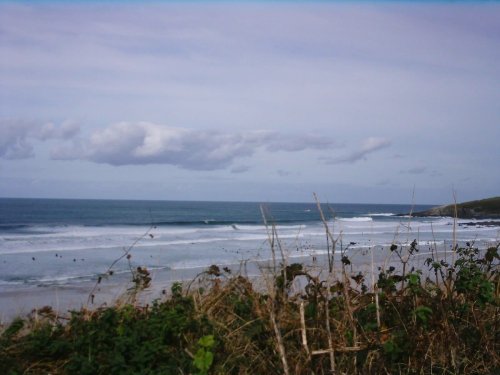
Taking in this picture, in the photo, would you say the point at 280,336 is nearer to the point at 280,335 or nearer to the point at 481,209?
the point at 280,335

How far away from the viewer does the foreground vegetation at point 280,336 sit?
136 inches

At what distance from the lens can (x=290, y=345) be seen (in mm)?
3746

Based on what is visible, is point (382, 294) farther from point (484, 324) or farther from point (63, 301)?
point (63, 301)

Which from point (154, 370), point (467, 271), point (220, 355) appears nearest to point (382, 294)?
point (467, 271)

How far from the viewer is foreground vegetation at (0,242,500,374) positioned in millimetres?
3455

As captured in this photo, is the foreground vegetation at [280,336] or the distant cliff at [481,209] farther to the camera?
the distant cliff at [481,209]

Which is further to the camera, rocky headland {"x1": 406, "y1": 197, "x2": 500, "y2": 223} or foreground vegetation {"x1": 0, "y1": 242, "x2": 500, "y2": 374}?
rocky headland {"x1": 406, "y1": 197, "x2": 500, "y2": 223}

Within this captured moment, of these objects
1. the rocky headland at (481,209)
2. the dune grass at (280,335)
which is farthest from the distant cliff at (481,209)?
the dune grass at (280,335)

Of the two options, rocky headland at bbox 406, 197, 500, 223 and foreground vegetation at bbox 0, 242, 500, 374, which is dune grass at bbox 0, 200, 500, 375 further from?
rocky headland at bbox 406, 197, 500, 223

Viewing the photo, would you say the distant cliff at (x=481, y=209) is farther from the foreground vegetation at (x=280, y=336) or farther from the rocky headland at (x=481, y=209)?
the foreground vegetation at (x=280, y=336)

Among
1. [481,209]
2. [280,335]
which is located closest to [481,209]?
[481,209]

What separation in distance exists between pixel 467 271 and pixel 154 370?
8.71ft

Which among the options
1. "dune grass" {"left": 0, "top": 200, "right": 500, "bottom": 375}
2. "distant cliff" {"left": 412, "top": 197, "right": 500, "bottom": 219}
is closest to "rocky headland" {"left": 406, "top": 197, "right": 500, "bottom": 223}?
"distant cliff" {"left": 412, "top": 197, "right": 500, "bottom": 219}

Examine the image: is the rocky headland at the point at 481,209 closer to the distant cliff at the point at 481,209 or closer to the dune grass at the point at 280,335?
the distant cliff at the point at 481,209
